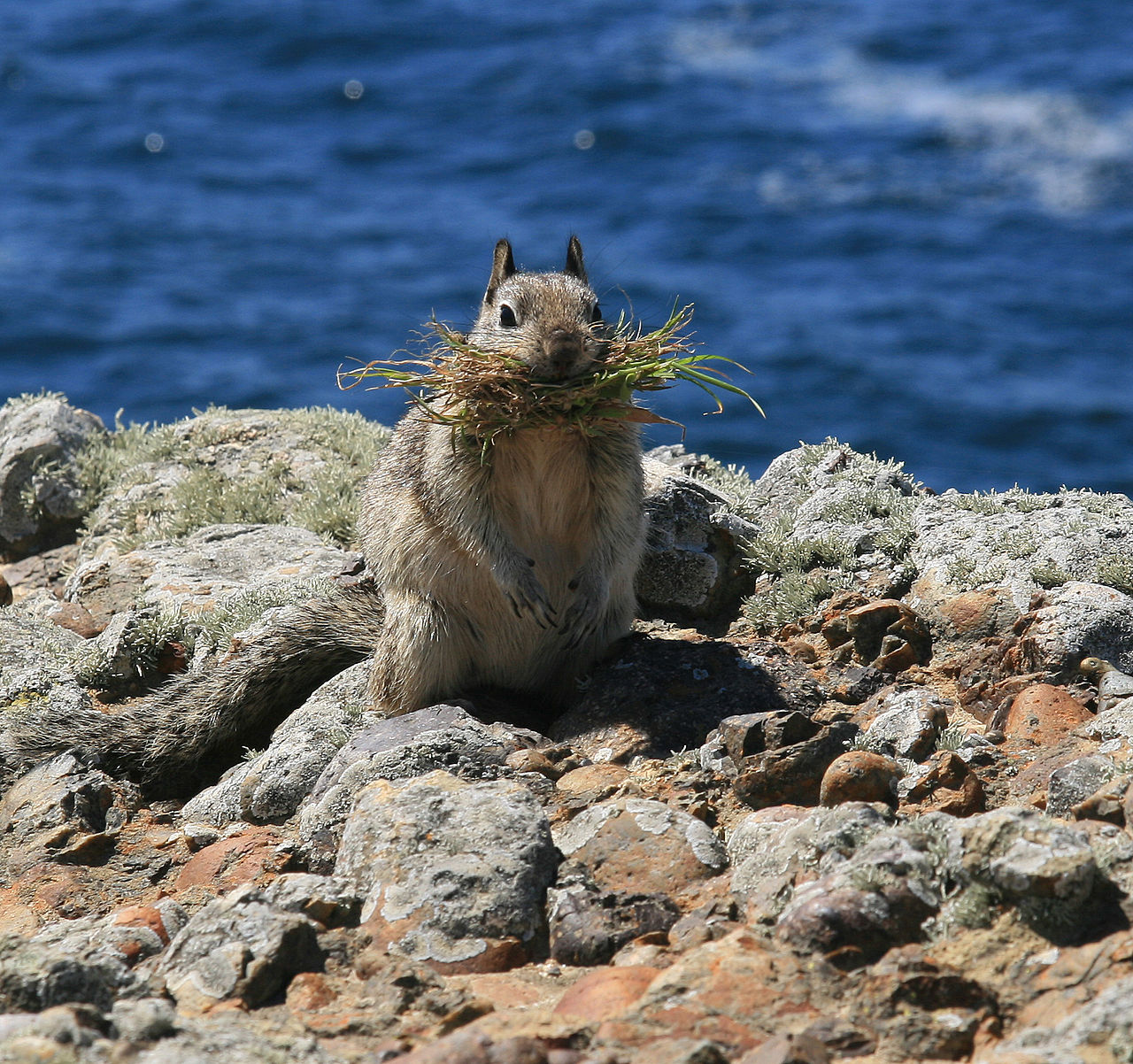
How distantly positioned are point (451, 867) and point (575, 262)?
148 inches

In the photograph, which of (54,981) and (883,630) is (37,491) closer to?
(883,630)

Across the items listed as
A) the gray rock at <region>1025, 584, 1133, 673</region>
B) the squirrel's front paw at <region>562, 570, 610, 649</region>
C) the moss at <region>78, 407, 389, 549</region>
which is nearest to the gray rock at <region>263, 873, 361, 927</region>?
the squirrel's front paw at <region>562, 570, 610, 649</region>

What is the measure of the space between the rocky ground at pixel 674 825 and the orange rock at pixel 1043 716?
1.0 inches

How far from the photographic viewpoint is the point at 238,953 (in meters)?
4.23

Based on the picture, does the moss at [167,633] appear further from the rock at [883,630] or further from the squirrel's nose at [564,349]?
the rock at [883,630]

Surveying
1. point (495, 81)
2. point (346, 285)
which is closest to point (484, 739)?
point (346, 285)

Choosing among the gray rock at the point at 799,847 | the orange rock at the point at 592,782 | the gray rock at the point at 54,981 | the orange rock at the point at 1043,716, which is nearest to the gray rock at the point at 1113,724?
the orange rock at the point at 1043,716

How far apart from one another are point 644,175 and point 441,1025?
28573mm

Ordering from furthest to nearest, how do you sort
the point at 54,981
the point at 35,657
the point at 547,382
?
the point at 35,657 → the point at 547,382 → the point at 54,981

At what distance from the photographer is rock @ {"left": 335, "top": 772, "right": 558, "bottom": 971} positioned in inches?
174

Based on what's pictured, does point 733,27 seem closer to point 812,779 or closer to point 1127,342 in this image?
point 1127,342

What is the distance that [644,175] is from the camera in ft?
101

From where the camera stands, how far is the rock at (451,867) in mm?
4426

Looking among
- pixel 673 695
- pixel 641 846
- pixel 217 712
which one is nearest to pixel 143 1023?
pixel 641 846
